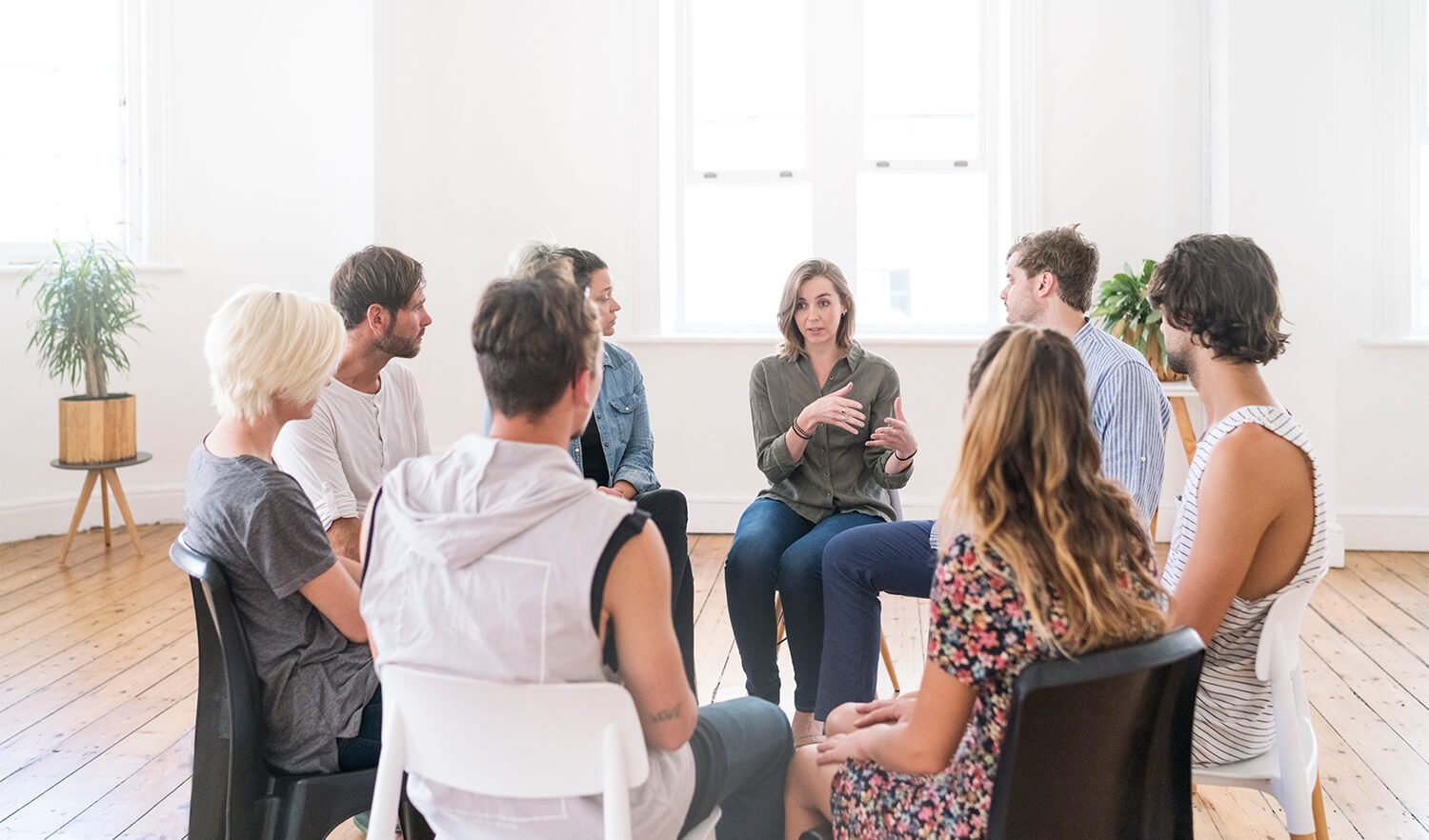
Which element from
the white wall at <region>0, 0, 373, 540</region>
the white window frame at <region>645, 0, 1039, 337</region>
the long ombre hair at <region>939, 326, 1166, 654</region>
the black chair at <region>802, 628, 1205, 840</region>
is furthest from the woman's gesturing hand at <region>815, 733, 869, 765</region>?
the white wall at <region>0, 0, 373, 540</region>

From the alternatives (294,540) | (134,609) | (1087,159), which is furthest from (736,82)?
(294,540)

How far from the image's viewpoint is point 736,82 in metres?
5.48

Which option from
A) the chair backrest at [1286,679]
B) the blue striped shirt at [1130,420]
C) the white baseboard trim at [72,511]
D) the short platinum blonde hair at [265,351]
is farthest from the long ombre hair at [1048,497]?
the white baseboard trim at [72,511]

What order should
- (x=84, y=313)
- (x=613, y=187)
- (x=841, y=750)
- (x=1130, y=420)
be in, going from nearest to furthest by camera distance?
(x=841, y=750) < (x=1130, y=420) < (x=84, y=313) < (x=613, y=187)

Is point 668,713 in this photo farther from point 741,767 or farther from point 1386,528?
point 1386,528

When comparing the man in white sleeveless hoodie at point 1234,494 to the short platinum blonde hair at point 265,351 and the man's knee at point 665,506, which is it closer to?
the man's knee at point 665,506

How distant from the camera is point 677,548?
259cm

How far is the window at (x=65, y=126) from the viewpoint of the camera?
528 cm

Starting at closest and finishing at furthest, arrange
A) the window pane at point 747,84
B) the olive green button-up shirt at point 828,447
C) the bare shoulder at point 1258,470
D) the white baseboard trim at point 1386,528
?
the bare shoulder at point 1258,470, the olive green button-up shirt at point 828,447, the white baseboard trim at point 1386,528, the window pane at point 747,84

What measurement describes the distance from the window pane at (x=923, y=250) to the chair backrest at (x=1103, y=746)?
4.15 metres

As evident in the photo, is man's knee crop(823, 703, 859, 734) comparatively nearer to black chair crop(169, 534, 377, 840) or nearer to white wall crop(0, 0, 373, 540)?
black chair crop(169, 534, 377, 840)

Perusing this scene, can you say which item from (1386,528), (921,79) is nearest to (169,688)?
(921,79)

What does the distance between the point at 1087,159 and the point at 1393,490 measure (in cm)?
203

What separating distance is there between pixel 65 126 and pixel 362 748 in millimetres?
4745
